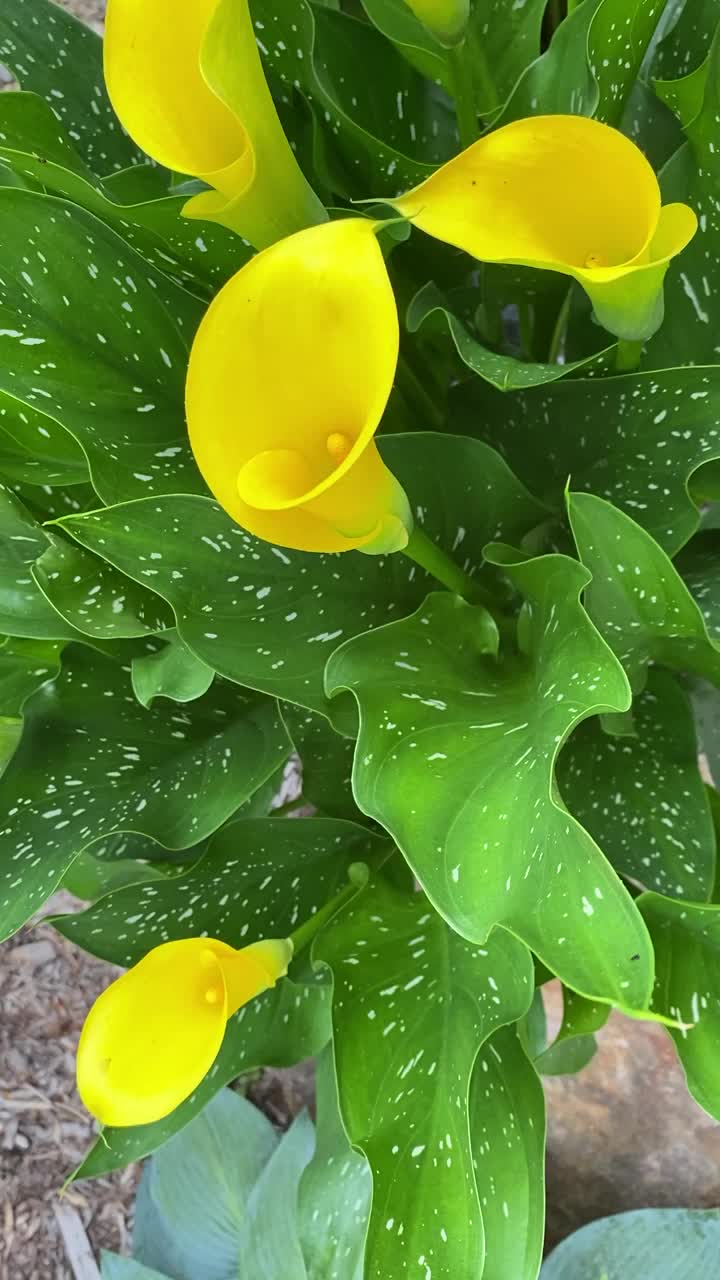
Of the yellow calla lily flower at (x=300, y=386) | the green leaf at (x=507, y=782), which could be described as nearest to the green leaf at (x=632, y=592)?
the green leaf at (x=507, y=782)

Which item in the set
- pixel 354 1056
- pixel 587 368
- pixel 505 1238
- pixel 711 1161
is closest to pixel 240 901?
pixel 354 1056

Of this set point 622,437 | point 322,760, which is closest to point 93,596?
point 322,760

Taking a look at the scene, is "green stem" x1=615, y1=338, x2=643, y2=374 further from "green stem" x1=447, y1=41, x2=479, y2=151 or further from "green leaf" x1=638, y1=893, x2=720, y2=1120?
"green leaf" x1=638, y1=893, x2=720, y2=1120

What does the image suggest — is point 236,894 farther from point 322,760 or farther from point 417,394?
point 417,394

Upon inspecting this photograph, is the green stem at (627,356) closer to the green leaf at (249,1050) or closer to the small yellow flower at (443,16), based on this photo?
the small yellow flower at (443,16)

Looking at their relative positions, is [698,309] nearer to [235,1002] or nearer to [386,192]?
[386,192]

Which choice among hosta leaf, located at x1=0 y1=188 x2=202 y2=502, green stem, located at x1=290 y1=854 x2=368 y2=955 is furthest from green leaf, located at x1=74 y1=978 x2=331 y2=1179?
hosta leaf, located at x1=0 y1=188 x2=202 y2=502
